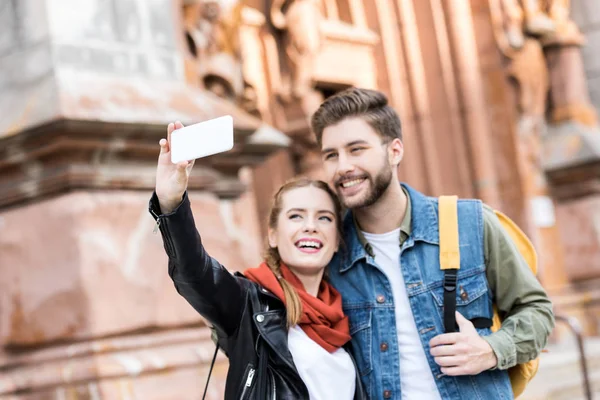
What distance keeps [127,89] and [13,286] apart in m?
0.88

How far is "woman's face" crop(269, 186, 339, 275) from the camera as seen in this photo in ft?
7.41

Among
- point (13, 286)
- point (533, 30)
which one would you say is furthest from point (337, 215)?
point (533, 30)

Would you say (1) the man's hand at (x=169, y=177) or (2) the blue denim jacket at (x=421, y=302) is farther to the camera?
(2) the blue denim jacket at (x=421, y=302)

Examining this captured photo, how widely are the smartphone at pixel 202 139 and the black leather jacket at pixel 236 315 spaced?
0.14 m

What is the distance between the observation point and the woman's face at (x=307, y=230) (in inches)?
88.9

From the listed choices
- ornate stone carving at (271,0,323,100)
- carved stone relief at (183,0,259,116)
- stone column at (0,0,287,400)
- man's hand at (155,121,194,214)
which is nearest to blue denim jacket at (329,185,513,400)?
man's hand at (155,121,194,214)

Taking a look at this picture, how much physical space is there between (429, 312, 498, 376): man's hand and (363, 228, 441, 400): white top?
74mm

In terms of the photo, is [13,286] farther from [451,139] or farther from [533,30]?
[533,30]

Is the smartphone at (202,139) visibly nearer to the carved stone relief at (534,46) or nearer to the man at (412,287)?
the man at (412,287)

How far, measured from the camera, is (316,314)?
2.17 meters

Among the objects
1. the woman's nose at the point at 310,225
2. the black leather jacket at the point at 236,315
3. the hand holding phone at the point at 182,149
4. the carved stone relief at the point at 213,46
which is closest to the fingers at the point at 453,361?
the black leather jacket at the point at 236,315

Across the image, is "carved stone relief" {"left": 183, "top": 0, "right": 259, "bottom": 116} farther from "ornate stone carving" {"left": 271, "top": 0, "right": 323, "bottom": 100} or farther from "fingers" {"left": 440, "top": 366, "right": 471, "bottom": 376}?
"fingers" {"left": 440, "top": 366, "right": 471, "bottom": 376}

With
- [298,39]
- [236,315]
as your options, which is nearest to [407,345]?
[236,315]

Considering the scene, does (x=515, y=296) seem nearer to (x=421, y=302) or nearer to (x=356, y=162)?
(x=421, y=302)
